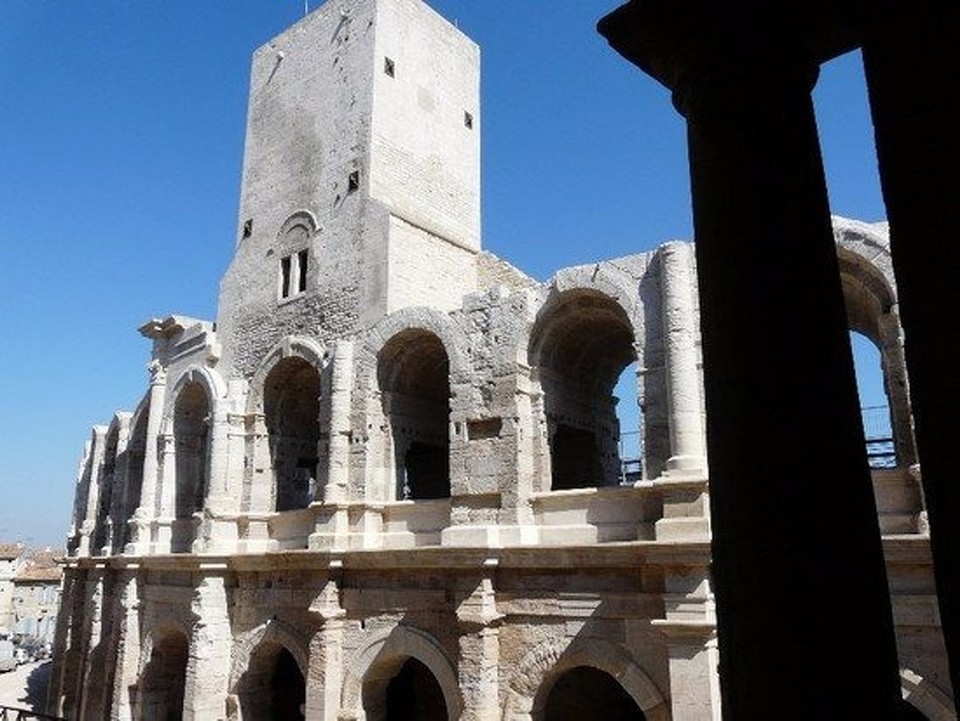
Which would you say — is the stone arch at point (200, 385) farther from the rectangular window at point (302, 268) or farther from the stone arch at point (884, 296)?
the stone arch at point (884, 296)

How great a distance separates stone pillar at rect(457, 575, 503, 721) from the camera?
33.4 feet

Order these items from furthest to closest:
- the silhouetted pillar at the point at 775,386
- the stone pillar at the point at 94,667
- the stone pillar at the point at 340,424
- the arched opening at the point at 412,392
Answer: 1. the stone pillar at the point at 94,667
2. the arched opening at the point at 412,392
3. the stone pillar at the point at 340,424
4. the silhouetted pillar at the point at 775,386

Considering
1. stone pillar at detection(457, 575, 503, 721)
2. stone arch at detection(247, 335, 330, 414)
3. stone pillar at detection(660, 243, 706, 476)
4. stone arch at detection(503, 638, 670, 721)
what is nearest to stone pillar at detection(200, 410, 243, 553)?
stone arch at detection(247, 335, 330, 414)

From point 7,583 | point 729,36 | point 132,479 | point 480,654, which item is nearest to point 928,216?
point 729,36

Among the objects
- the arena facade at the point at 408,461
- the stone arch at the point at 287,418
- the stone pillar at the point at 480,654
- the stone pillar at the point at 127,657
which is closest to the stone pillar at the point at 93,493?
the arena facade at the point at 408,461

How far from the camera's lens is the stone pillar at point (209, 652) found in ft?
44.7

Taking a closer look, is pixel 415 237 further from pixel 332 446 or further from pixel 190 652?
pixel 190 652

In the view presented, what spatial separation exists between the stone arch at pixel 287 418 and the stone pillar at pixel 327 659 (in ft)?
8.99

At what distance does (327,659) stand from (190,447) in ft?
24.8

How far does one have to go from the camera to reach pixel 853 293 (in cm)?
1021

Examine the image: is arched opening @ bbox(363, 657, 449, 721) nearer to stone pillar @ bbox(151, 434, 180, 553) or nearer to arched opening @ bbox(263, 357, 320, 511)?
arched opening @ bbox(263, 357, 320, 511)

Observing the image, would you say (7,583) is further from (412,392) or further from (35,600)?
(412,392)

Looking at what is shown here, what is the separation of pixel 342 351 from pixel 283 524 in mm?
3414

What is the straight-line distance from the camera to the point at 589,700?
42.4ft
